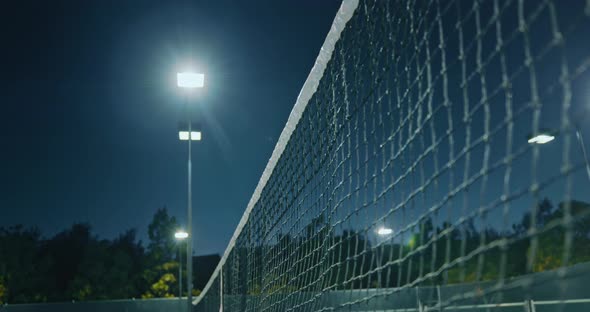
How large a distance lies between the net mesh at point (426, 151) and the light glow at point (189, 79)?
4.90 metres

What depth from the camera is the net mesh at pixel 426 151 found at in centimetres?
171

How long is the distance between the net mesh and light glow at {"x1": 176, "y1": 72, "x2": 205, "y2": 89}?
16.1ft

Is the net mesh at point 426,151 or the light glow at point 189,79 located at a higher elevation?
the light glow at point 189,79

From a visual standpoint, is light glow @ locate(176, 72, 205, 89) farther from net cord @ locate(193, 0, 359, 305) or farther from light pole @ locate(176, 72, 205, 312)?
net cord @ locate(193, 0, 359, 305)

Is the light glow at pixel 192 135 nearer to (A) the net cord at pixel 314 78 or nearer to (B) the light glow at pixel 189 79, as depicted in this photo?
(B) the light glow at pixel 189 79

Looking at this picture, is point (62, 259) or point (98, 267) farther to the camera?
point (62, 259)

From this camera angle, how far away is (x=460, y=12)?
2205 millimetres

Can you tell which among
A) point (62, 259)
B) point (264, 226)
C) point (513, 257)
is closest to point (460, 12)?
point (264, 226)

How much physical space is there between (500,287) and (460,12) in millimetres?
1153

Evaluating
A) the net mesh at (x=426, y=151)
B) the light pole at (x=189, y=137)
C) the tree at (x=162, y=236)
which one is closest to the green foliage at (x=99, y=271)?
the tree at (x=162, y=236)

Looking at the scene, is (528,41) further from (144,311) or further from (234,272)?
(144,311)

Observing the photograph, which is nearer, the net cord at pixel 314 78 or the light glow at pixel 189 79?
the net cord at pixel 314 78

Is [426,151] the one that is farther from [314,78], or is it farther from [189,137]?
[189,137]

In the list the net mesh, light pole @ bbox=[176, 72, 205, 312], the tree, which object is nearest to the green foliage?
the tree
